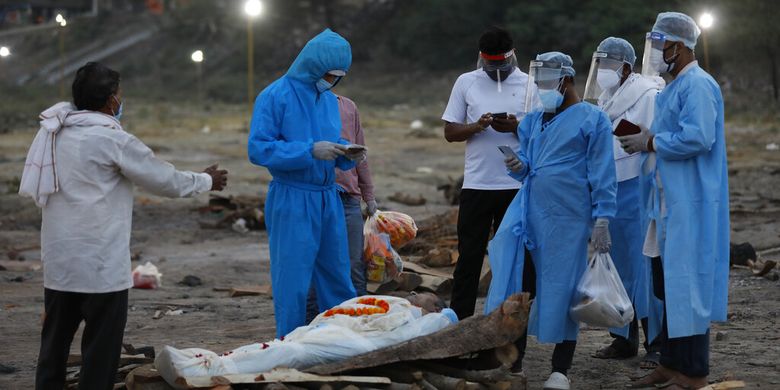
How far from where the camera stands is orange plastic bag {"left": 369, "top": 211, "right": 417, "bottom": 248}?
7656 mm

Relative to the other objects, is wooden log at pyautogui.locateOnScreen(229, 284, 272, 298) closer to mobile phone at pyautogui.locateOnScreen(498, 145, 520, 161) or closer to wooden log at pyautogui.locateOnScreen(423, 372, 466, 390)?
mobile phone at pyautogui.locateOnScreen(498, 145, 520, 161)

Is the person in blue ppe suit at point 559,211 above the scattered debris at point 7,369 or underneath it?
above

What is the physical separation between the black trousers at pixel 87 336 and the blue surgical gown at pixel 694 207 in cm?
284

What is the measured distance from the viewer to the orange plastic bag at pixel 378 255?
7.55 meters

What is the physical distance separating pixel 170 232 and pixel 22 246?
201cm

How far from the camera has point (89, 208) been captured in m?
5.60

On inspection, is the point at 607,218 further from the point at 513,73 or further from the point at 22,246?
the point at 22,246

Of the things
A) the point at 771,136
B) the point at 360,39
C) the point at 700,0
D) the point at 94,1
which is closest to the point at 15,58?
the point at 94,1

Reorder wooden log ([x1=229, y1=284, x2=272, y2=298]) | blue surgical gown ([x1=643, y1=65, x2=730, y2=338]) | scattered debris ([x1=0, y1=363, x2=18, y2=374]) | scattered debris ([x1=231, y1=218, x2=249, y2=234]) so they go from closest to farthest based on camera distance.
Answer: blue surgical gown ([x1=643, y1=65, x2=730, y2=338]) → scattered debris ([x1=0, y1=363, x2=18, y2=374]) → wooden log ([x1=229, y1=284, x2=272, y2=298]) → scattered debris ([x1=231, y1=218, x2=249, y2=234])

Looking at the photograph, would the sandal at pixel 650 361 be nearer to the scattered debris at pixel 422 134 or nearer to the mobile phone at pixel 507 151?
the mobile phone at pixel 507 151

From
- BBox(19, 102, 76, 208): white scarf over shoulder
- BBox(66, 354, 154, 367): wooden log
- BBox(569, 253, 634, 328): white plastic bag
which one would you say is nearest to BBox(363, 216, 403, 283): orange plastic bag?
BBox(569, 253, 634, 328): white plastic bag

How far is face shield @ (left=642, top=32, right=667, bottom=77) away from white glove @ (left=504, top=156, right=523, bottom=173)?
936mm

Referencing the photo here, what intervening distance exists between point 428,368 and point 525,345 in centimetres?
84


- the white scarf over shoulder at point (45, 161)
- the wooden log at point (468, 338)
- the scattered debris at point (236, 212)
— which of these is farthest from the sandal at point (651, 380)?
the scattered debris at point (236, 212)
